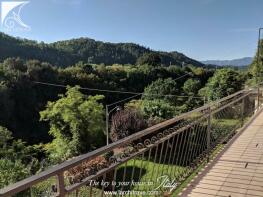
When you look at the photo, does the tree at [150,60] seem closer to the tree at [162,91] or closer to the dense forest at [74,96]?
the dense forest at [74,96]

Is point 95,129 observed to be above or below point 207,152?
below

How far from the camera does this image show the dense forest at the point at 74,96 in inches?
603

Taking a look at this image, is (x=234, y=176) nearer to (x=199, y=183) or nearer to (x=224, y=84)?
(x=199, y=183)

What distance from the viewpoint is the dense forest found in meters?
15.3

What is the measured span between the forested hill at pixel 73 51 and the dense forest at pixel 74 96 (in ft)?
0.42

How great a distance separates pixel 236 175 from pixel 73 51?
154ft

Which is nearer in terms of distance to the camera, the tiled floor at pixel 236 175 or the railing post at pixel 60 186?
A: the railing post at pixel 60 186

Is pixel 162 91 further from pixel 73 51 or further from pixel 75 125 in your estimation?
pixel 73 51

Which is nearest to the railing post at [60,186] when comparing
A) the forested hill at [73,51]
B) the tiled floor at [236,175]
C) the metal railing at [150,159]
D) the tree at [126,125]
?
the metal railing at [150,159]

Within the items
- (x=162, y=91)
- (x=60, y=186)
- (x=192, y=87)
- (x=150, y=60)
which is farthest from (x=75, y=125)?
(x=150, y=60)

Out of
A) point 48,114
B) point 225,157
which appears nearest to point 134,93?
point 48,114

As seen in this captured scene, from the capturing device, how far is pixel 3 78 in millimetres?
28609

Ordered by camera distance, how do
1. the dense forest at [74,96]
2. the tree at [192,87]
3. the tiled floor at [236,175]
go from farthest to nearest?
the tree at [192,87], the dense forest at [74,96], the tiled floor at [236,175]

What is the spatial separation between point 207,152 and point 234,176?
2.49 ft
